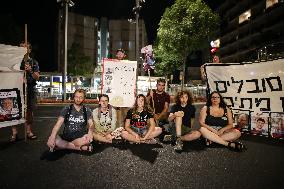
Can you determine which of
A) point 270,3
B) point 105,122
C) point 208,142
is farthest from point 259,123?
point 270,3

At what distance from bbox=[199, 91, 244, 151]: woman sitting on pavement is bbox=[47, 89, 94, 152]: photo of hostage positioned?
246 centimetres

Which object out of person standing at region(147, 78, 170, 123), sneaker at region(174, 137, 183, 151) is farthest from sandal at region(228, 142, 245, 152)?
person standing at region(147, 78, 170, 123)

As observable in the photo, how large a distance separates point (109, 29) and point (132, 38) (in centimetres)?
579

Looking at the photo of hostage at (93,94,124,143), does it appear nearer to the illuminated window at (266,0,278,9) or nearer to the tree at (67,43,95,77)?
the tree at (67,43,95,77)

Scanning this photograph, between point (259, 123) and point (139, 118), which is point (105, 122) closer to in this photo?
point (139, 118)

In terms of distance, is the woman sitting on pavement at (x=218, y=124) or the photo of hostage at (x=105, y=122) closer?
the woman sitting on pavement at (x=218, y=124)

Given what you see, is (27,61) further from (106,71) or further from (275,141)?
(275,141)

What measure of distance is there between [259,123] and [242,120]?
0.48m

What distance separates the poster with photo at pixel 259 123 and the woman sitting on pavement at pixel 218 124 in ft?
5.00

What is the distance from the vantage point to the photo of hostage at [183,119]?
7.39 m

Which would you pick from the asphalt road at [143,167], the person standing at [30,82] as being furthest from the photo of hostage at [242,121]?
the person standing at [30,82]

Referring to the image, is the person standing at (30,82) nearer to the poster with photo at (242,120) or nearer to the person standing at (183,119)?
the person standing at (183,119)

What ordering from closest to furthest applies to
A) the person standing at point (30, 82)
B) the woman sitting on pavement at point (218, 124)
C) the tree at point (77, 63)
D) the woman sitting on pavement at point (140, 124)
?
the woman sitting on pavement at point (218, 124), the woman sitting on pavement at point (140, 124), the person standing at point (30, 82), the tree at point (77, 63)

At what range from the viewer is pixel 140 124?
7.52 metres
